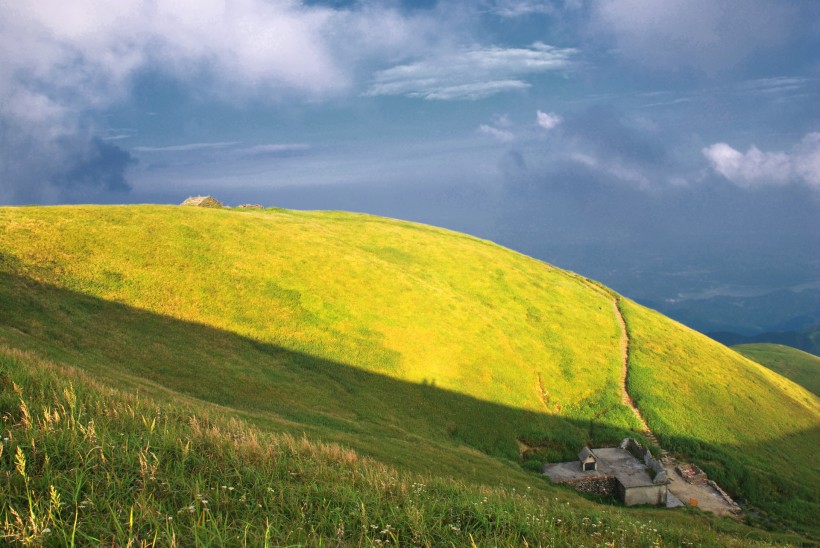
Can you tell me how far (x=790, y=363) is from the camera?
13175cm

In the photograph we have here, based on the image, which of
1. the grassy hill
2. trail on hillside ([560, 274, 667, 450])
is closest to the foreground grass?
the grassy hill

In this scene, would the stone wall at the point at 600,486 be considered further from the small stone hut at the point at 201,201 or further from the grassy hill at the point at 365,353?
the small stone hut at the point at 201,201

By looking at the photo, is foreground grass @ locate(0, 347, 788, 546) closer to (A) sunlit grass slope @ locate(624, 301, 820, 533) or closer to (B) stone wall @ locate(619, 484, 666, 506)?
(B) stone wall @ locate(619, 484, 666, 506)

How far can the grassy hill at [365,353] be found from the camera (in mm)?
30391

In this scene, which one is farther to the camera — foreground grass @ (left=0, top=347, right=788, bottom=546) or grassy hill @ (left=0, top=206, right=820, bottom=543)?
grassy hill @ (left=0, top=206, right=820, bottom=543)

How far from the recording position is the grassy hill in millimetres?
30391

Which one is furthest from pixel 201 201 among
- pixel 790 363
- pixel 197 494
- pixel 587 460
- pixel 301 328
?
pixel 790 363

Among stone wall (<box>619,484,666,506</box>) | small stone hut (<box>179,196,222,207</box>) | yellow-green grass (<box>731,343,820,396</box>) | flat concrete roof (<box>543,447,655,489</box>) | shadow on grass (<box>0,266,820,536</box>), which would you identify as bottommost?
stone wall (<box>619,484,666,506</box>)

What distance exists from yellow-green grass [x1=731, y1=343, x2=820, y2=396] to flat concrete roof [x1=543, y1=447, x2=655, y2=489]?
324 ft

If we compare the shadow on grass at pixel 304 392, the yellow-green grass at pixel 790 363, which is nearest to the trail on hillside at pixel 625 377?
the shadow on grass at pixel 304 392

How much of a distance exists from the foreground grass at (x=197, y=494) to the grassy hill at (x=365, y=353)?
481 inches

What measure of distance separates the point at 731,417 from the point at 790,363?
10107 cm

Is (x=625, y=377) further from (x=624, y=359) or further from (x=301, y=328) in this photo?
(x=301, y=328)

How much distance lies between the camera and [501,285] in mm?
75188
